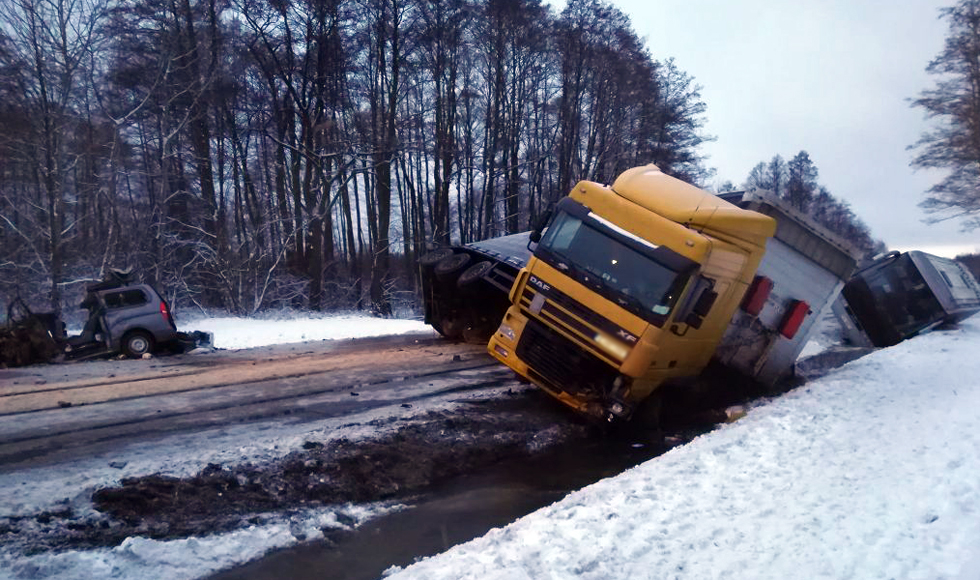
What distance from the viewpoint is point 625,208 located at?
9344mm

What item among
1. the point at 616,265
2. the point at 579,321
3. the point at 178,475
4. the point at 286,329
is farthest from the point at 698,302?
the point at 286,329

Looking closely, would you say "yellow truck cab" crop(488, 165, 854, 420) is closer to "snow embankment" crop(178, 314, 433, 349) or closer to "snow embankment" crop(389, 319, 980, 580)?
"snow embankment" crop(389, 319, 980, 580)

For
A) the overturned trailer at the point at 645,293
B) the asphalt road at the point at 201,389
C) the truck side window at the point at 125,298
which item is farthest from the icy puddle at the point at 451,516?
the truck side window at the point at 125,298

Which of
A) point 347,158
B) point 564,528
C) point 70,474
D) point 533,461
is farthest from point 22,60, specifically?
point 564,528

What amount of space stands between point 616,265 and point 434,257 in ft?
24.7

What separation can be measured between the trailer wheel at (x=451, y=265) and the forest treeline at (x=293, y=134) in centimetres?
345

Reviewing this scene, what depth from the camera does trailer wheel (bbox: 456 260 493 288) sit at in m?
14.3

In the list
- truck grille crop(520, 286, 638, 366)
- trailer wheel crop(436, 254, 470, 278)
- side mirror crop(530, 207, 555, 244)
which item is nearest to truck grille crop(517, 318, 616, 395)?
truck grille crop(520, 286, 638, 366)

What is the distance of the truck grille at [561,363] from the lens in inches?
369

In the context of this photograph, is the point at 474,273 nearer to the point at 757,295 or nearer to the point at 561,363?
the point at 561,363

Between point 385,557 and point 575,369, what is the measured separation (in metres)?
4.42

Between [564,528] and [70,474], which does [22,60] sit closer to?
[70,474]

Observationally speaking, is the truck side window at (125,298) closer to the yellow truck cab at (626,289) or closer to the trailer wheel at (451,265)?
the trailer wheel at (451,265)

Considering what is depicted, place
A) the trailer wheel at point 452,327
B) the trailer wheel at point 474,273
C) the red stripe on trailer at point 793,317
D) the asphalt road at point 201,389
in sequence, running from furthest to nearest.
Result: the trailer wheel at point 452,327, the trailer wheel at point 474,273, the red stripe on trailer at point 793,317, the asphalt road at point 201,389
